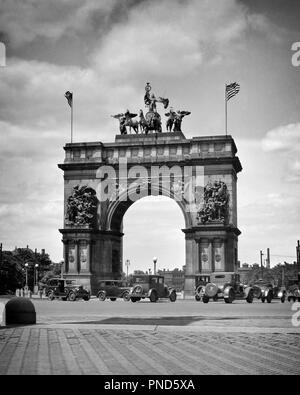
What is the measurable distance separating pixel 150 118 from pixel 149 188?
636 centimetres

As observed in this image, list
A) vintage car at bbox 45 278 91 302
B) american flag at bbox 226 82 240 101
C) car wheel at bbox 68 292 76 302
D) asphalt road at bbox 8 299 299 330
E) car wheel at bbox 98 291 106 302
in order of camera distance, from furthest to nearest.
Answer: american flag at bbox 226 82 240 101, car wheel at bbox 98 291 106 302, vintage car at bbox 45 278 91 302, car wheel at bbox 68 292 76 302, asphalt road at bbox 8 299 299 330

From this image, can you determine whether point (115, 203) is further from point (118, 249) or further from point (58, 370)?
point (58, 370)

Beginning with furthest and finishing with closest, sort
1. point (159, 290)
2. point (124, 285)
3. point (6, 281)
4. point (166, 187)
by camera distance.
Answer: point (6, 281)
point (166, 187)
point (124, 285)
point (159, 290)

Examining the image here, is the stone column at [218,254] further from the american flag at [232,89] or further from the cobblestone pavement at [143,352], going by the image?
the cobblestone pavement at [143,352]

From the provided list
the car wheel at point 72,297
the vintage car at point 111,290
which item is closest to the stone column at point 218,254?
the vintage car at point 111,290

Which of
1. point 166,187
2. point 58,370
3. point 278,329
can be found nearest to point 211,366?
point 58,370

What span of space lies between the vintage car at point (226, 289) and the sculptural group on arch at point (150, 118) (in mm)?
17796

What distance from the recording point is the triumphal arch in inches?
1860

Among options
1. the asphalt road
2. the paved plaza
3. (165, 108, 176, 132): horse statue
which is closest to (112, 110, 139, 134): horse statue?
(165, 108, 176, 132): horse statue

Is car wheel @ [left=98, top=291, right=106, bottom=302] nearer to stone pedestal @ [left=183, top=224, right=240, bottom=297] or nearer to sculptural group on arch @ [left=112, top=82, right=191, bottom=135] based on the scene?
stone pedestal @ [left=183, top=224, right=240, bottom=297]

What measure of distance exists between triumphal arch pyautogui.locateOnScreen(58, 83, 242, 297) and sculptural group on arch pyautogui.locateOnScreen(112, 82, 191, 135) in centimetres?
9

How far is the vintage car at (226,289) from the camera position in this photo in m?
35.7

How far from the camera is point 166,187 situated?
4950 centimetres
